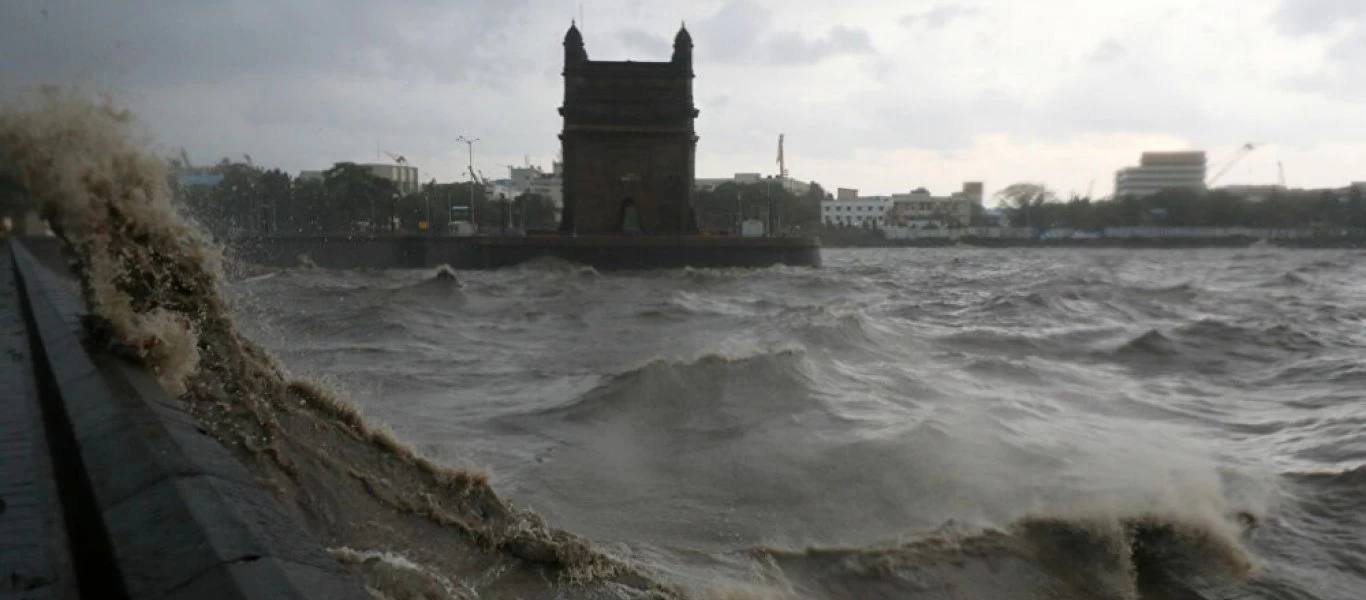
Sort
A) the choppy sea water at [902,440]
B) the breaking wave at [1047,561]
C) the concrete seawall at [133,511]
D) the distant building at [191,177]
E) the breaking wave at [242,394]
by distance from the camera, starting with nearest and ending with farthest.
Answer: the concrete seawall at [133,511], the breaking wave at [242,394], the breaking wave at [1047,561], the choppy sea water at [902,440], the distant building at [191,177]

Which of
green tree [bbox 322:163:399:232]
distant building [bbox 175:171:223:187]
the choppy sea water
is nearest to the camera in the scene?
the choppy sea water

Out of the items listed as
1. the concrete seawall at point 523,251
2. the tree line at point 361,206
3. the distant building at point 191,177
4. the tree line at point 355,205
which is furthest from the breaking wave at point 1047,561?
the tree line at point 355,205

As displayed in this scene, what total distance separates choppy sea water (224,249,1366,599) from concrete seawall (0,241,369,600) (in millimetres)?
1639

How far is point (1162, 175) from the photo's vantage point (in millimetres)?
92438

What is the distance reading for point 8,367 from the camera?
474 cm

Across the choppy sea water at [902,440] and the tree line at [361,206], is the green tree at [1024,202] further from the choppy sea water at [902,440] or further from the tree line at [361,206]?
the choppy sea water at [902,440]

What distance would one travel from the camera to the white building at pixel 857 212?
4577 inches

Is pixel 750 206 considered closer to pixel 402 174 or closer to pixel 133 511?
pixel 402 174

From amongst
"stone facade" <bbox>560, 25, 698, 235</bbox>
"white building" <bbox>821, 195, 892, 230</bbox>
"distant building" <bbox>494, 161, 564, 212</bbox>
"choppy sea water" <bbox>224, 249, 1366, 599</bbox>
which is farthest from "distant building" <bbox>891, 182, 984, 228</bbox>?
"choppy sea water" <bbox>224, 249, 1366, 599</bbox>

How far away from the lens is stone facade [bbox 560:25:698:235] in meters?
43.1

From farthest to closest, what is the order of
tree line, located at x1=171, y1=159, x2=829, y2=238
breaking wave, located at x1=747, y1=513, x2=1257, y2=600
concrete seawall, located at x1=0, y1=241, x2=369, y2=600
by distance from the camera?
tree line, located at x1=171, y1=159, x2=829, y2=238, breaking wave, located at x1=747, y1=513, x2=1257, y2=600, concrete seawall, located at x1=0, y1=241, x2=369, y2=600

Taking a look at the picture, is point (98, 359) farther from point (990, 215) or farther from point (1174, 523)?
point (990, 215)

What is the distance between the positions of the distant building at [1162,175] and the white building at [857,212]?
25.3 meters

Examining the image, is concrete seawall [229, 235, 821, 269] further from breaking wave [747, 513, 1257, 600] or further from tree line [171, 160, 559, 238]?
breaking wave [747, 513, 1257, 600]
